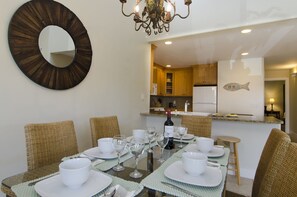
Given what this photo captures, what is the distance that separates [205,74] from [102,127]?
13.6ft

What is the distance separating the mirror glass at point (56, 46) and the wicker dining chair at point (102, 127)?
0.71m

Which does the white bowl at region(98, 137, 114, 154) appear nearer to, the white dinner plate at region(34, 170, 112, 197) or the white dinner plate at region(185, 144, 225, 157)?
the white dinner plate at region(34, 170, 112, 197)

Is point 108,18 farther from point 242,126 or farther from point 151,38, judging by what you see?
point 242,126

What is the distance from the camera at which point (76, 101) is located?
6.88 feet

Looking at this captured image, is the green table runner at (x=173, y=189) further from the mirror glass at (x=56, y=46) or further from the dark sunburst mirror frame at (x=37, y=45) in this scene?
the mirror glass at (x=56, y=46)

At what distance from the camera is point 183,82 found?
590cm

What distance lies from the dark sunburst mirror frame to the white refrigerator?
367 cm

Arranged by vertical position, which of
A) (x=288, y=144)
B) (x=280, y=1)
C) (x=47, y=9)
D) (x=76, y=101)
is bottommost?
(x=288, y=144)

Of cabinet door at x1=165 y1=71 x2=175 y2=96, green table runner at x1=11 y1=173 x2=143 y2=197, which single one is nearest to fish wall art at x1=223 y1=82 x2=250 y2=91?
cabinet door at x1=165 y1=71 x2=175 y2=96

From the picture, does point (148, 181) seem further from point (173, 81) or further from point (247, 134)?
point (173, 81)

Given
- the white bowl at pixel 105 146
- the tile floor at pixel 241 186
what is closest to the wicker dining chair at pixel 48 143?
the white bowl at pixel 105 146

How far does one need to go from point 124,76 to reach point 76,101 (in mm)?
989

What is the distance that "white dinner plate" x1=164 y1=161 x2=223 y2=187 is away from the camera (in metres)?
0.83

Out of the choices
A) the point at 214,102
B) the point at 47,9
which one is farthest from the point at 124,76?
the point at 214,102
